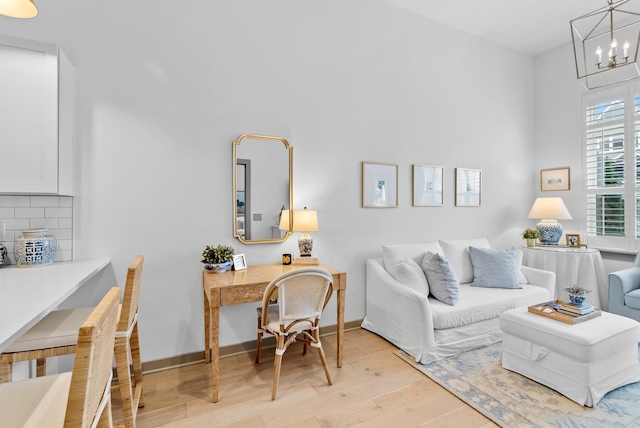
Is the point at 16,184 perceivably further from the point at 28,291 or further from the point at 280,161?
the point at 280,161

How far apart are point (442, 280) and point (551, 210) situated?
2200mm

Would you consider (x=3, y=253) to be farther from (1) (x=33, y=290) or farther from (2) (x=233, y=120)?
(2) (x=233, y=120)

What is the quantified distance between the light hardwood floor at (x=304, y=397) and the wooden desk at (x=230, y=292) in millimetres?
156

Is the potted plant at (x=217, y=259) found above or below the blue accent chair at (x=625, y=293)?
above

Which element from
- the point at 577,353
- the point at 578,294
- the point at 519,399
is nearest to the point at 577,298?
the point at 578,294

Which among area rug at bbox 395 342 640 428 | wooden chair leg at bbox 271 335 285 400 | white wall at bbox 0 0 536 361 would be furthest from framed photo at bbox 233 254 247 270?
area rug at bbox 395 342 640 428

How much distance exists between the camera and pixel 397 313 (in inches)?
111

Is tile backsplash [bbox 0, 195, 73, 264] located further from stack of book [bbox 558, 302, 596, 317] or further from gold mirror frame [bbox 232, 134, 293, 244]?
stack of book [bbox 558, 302, 596, 317]

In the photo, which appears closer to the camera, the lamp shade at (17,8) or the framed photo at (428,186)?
the lamp shade at (17,8)

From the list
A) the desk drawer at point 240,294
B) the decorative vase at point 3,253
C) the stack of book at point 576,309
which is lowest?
the stack of book at point 576,309

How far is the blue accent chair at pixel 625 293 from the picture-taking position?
299 centimetres

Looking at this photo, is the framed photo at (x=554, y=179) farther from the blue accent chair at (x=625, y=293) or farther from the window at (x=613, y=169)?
the blue accent chair at (x=625, y=293)

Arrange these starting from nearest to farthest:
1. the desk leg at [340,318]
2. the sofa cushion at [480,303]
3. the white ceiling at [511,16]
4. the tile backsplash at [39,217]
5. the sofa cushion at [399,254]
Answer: the tile backsplash at [39,217] < the desk leg at [340,318] < the sofa cushion at [480,303] < the sofa cushion at [399,254] < the white ceiling at [511,16]

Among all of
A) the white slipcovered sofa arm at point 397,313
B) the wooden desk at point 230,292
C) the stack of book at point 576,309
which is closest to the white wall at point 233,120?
the white slipcovered sofa arm at point 397,313
